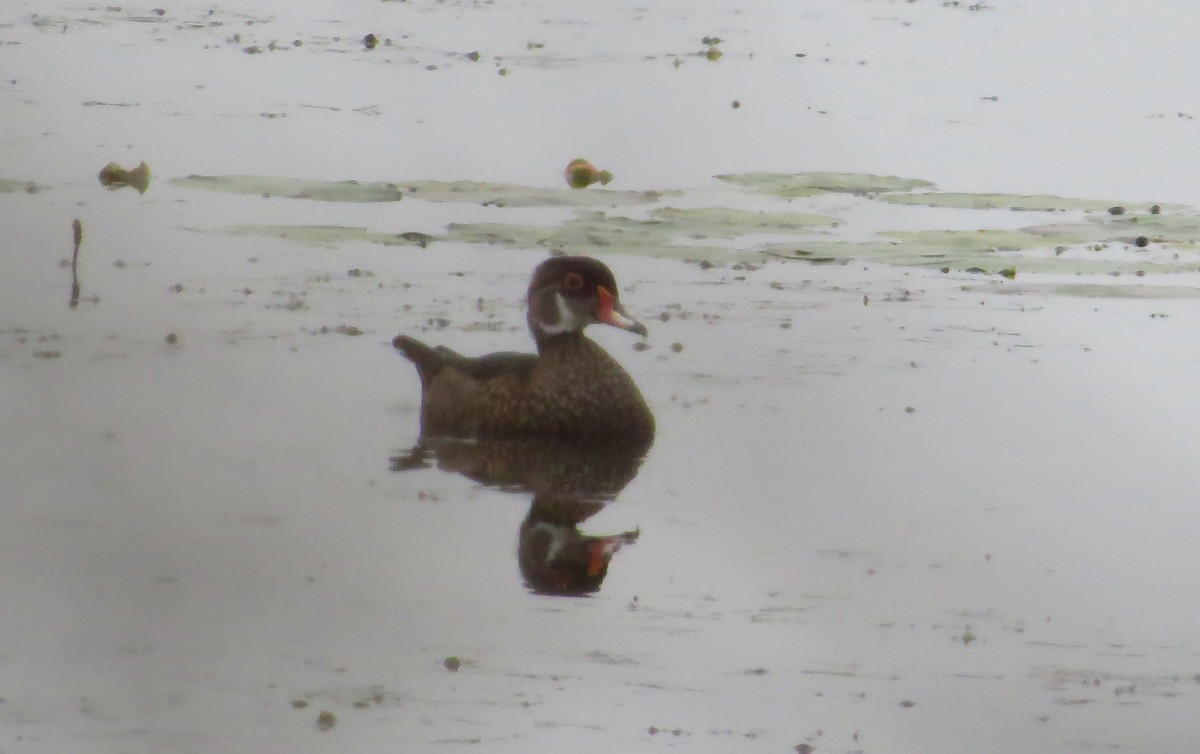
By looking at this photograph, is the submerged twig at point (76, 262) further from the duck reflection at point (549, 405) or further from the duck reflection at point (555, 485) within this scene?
the duck reflection at point (555, 485)

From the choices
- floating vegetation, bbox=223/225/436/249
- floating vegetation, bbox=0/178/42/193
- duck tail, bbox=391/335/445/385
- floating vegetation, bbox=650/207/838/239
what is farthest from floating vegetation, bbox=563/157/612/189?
duck tail, bbox=391/335/445/385

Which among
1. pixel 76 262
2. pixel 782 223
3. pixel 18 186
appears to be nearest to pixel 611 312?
pixel 76 262

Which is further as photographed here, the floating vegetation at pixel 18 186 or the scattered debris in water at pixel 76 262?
the floating vegetation at pixel 18 186

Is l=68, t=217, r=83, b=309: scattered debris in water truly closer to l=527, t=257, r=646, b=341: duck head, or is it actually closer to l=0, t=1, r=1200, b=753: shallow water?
l=0, t=1, r=1200, b=753: shallow water

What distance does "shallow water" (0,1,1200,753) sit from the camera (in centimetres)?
523

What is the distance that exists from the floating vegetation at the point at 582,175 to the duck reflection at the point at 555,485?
4.71 meters

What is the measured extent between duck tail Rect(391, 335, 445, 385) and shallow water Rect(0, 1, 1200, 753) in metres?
0.15

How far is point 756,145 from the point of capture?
14852mm

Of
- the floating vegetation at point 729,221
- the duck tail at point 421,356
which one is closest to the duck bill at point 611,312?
the duck tail at point 421,356

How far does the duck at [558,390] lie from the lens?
835 cm

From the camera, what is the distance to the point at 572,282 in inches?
342

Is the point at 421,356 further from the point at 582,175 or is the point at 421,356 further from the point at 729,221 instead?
the point at 582,175

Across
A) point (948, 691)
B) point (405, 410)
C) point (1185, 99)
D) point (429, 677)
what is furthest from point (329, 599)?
point (1185, 99)

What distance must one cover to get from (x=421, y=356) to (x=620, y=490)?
1687 millimetres
